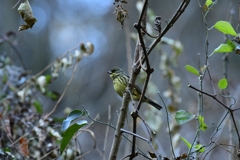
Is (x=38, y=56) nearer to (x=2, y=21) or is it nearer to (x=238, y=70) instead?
(x=2, y=21)

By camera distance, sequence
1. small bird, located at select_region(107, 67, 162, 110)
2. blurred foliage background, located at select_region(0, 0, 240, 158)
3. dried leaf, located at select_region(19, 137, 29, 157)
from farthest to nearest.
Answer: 1. blurred foliage background, located at select_region(0, 0, 240, 158)
2. small bird, located at select_region(107, 67, 162, 110)
3. dried leaf, located at select_region(19, 137, 29, 157)

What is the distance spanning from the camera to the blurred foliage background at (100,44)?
4.28 m

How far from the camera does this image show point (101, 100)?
4.21 metres

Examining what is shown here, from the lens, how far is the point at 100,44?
5.71m

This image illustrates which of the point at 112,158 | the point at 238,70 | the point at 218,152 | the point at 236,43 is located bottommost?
the point at 218,152

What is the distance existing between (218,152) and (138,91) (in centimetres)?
197

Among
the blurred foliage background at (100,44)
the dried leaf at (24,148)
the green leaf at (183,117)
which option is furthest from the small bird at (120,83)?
the blurred foliage background at (100,44)

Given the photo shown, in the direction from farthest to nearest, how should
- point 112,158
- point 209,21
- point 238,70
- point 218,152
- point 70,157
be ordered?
point 209,21 < point 238,70 < point 218,152 < point 70,157 < point 112,158

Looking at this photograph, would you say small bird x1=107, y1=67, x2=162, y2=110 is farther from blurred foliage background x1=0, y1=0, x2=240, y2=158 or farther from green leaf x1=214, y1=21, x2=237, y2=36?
blurred foliage background x1=0, y1=0, x2=240, y2=158

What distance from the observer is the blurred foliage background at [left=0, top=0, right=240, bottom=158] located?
14.0ft

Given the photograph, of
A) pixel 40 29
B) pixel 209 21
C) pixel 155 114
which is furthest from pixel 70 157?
pixel 40 29

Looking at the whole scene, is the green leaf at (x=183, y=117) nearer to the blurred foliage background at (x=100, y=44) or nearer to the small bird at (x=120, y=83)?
the small bird at (x=120, y=83)

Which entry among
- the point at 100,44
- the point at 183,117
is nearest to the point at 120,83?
the point at 183,117

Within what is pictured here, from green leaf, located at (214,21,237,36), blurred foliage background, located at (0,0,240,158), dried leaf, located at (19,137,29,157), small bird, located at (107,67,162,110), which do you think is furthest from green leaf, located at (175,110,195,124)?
blurred foliage background, located at (0,0,240,158)
